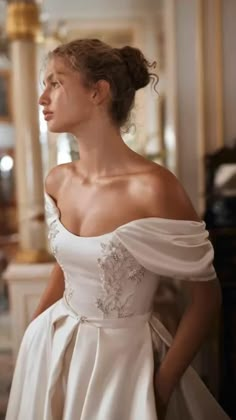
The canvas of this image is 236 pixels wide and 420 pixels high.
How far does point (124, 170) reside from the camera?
0.95 m

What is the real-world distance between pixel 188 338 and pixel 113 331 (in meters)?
0.13

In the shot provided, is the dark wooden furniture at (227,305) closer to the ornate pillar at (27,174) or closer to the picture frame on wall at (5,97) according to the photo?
the ornate pillar at (27,174)

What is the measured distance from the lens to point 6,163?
5.99 m

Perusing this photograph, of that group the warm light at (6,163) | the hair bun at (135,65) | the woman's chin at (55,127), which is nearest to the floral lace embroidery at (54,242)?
the woman's chin at (55,127)

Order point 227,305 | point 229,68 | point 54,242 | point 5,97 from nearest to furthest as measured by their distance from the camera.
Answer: point 54,242 < point 227,305 < point 229,68 < point 5,97

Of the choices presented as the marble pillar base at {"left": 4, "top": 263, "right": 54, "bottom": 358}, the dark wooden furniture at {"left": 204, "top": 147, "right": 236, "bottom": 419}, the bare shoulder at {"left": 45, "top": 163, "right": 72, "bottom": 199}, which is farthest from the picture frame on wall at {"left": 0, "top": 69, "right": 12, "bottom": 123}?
the bare shoulder at {"left": 45, "top": 163, "right": 72, "bottom": 199}

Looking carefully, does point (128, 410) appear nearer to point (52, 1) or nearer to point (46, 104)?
point (46, 104)

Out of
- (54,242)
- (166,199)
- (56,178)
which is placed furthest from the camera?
(56,178)

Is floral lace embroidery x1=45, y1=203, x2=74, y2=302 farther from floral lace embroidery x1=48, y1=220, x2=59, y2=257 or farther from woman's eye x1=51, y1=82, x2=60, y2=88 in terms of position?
woman's eye x1=51, y1=82, x2=60, y2=88

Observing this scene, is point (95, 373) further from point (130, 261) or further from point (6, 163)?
point (6, 163)

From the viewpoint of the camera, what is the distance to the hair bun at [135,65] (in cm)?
94

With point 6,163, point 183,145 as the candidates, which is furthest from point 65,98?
point 6,163

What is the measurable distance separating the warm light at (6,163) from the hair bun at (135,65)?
5174 mm

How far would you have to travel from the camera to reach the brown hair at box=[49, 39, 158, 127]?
0.92m
